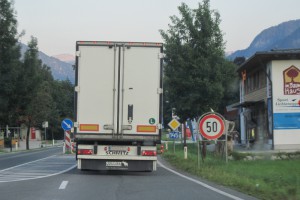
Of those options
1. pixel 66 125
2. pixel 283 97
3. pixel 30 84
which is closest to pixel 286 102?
pixel 283 97

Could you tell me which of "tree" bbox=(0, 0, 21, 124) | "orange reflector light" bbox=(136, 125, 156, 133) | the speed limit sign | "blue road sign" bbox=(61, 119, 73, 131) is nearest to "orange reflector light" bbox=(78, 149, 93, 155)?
"orange reflector light" bbox=(136, 125, 156, 133)

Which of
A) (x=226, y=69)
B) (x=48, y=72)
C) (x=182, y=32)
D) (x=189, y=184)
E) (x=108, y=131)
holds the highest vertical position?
(x=48, y=72)

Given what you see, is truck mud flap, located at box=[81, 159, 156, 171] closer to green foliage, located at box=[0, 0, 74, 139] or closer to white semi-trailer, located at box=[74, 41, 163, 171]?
white semi-trailer, located at box=[74, 41, 163, 171]

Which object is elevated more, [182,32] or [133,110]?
[182,32]

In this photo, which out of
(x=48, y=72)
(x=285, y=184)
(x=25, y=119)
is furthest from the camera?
(x=48, y=72)

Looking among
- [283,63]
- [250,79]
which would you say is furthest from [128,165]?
[250,79]

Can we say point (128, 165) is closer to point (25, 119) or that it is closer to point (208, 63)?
point (208, 63)

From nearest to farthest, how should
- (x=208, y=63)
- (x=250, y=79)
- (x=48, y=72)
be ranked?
1. (x=208, y=63)
2. (x=250, y=79)
3. (x=48, y=72)

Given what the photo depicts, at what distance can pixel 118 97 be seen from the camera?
52.1 ft

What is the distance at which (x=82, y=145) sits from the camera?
1611 centimetres

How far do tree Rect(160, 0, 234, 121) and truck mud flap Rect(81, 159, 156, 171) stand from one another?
15.9 meters

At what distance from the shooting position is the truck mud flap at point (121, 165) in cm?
1608

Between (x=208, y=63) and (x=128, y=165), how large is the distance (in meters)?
16.4

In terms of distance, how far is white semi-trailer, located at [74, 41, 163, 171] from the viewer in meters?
15.8
